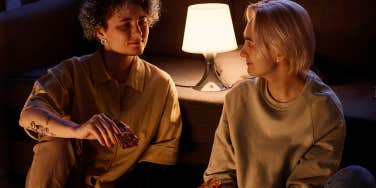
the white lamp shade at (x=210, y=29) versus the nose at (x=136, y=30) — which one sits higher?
the nose at (x=136, y=30)

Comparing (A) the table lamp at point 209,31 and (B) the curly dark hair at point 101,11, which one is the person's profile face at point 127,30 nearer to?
(B) the curly dark hair at point 101,11

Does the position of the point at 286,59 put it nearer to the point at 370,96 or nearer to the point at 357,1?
the point at 370,96

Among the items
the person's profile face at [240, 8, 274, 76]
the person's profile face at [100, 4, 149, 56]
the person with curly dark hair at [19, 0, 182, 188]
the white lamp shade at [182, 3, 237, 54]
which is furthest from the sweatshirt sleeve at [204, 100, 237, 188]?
the white lamp shade at [182, 3, 237, 54]

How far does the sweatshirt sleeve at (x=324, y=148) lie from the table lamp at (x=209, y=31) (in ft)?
2.66

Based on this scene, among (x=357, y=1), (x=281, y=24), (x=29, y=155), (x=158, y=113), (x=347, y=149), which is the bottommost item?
(x=29, y=155)

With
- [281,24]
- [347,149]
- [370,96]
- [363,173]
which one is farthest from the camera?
[370,96]

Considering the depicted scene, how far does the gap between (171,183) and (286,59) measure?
69 cm

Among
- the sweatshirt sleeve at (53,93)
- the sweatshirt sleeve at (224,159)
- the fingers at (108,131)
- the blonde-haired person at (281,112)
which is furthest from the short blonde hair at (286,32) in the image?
the sweatshirt sleeve at (53,93)

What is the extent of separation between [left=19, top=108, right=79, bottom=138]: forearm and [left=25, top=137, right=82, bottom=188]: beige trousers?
5 cm

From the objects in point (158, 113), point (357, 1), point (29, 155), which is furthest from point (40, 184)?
point (357, 1)

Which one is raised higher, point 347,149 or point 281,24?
point 281,24

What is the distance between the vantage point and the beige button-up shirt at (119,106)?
196 centimetres

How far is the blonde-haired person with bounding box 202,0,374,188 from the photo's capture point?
155 cm

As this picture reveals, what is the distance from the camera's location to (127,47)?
1.93 metres
